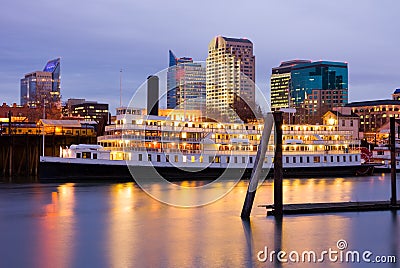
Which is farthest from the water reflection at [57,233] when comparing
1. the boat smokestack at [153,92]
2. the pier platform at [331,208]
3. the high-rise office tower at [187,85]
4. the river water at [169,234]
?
the high-rise office tower at [187,85]

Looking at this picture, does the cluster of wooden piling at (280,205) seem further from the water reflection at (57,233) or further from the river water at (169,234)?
the water reflection at (57,233)

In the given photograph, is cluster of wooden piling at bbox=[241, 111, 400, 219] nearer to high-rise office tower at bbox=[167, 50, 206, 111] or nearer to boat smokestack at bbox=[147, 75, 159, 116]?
boat smokestack at bbox=[147, 75, 159, 116]

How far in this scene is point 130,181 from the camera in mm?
60906

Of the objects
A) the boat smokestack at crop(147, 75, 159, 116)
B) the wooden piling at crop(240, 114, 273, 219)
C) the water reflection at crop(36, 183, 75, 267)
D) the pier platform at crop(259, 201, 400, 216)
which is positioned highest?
the boat smokestack at crop(147, 75, 159, 116)

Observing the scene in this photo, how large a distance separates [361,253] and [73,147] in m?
44.7

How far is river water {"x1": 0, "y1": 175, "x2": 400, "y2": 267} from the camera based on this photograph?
22.2 metres

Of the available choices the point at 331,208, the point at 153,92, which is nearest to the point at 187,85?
the point at 153,92

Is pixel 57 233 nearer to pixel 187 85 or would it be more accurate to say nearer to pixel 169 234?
pixel 169 234

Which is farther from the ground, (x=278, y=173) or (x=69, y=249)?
(x=278, y=173)

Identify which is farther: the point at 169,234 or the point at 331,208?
the point at 331,208

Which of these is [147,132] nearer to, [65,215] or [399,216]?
[65,215]

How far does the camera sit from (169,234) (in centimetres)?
2725

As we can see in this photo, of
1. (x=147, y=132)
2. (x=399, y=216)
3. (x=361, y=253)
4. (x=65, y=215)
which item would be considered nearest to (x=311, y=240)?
(x=361, y=253)

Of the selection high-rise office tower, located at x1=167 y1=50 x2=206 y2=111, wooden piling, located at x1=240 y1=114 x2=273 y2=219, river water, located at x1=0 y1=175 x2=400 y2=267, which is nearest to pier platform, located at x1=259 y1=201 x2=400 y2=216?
river water, located at x1=0 y1=175 x2=400 y2=267
